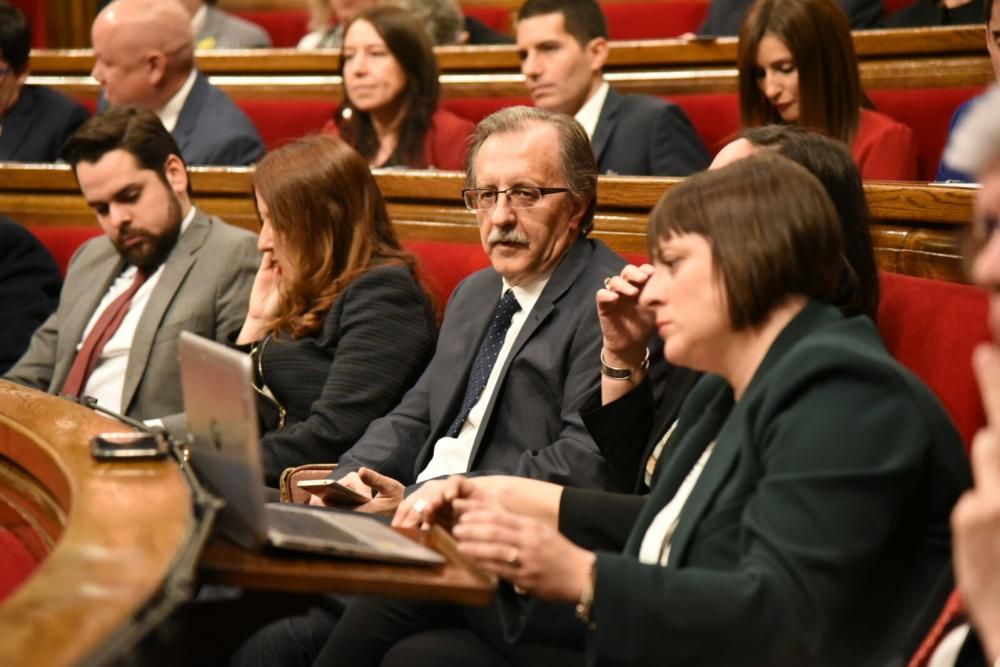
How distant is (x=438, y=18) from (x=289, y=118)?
1.65 ft

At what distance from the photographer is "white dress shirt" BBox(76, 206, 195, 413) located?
225cm

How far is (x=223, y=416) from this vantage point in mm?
1115

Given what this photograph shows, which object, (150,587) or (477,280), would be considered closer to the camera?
(150,587)

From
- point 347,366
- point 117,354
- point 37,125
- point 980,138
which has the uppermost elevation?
point 980,138

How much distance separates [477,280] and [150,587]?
102 cm

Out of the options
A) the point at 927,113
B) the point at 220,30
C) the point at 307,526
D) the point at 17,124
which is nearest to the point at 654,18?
the point at 220,30

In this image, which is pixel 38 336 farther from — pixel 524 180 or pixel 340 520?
pixel 340 520

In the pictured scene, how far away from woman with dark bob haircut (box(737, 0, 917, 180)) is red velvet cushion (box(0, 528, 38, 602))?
145 centimetres

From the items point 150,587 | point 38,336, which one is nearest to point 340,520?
point 150,587

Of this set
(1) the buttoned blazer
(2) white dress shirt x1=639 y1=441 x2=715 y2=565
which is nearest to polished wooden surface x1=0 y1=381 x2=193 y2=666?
(2) white dress shirt x1=639 y1=441 x2=715 y2=565

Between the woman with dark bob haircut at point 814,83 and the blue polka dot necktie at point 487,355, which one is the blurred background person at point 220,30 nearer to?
the woman with dark bob haircut at point 814,83

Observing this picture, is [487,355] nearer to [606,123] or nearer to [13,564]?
[13,564]

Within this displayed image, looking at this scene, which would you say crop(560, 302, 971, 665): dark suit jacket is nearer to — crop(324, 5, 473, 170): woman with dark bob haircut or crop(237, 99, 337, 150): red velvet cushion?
crop(324, 5, 473, 170): woman with dark bob haircut

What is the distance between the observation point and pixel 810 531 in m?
1.02
